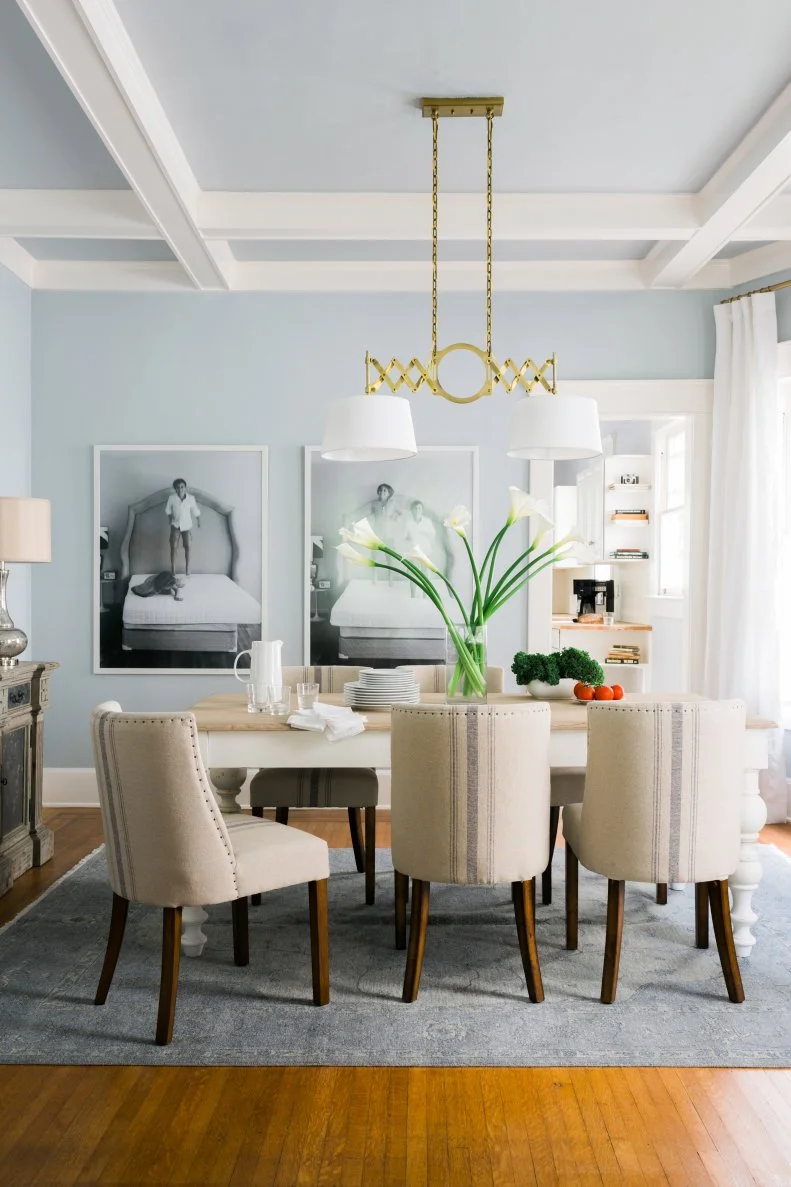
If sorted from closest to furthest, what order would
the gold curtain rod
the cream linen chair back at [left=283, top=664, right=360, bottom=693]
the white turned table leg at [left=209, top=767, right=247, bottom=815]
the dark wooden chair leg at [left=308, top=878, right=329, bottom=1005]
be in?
the dark wooden chair leg at [left=308, top=878, right=329, bottom=1005]
the white turned table leg at [left=209, top=767, right=247, bottom=815]
the cream linen chair back at [left=283, top=664, right=360, bottom=693]
the gold curtain rod

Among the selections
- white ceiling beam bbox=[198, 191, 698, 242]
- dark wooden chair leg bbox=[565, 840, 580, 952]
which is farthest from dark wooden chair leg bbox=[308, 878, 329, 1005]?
white ceiling beam bbox=[198, 191, 698, 242]

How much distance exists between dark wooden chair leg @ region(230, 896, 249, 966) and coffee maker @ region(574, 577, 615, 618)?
4914mm

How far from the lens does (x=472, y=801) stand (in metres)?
2.57

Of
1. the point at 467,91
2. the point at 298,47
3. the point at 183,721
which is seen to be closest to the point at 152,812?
the point at 183,721

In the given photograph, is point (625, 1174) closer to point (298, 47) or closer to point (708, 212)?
point (298, 47)

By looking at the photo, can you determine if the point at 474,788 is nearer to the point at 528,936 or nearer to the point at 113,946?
the point at 528,936

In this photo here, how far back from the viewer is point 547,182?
3883 mm

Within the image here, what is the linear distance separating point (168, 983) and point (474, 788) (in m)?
0.95

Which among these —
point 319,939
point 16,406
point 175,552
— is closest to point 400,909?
point 319,939

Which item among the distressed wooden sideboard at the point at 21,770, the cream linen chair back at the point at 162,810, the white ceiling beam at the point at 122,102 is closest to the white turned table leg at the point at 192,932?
the cream linen chair back at the point at 162,810

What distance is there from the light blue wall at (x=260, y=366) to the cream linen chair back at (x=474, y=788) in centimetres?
253

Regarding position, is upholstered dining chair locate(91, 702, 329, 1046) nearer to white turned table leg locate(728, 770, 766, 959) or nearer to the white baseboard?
white turned table leg locate(728, 770, 766, 959)

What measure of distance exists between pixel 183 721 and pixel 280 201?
8.56 feet

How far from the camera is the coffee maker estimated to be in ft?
24.3
